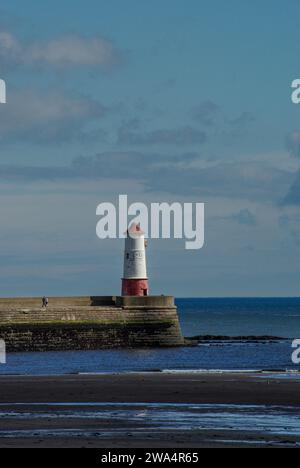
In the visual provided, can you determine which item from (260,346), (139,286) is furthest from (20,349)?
(260,346)

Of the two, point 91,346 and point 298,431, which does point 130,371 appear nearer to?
point 91,346

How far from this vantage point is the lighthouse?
65.4 metres

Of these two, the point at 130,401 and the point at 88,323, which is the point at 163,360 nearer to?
the point at 88,323

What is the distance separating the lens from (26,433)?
22.9 meters

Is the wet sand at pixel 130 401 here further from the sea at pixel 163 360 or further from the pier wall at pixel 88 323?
the pier wall at pixel 88 323

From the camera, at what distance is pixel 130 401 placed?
99.9 feet

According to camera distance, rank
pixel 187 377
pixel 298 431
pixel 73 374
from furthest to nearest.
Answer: pixel 73 374, pixel 187 377, pixel 298 431

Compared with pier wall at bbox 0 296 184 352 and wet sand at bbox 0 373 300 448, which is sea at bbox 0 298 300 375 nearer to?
pier wall at bbox 0 296 184 352

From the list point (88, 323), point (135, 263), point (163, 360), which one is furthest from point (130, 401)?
point (135, 263)

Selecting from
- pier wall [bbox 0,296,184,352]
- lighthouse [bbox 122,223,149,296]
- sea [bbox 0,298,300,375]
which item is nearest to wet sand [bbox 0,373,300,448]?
sea [bbox 0,298,300,375]

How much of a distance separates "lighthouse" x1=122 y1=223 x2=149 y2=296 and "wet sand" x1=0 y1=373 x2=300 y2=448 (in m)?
23.1

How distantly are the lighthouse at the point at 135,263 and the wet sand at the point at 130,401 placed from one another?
23136mm
